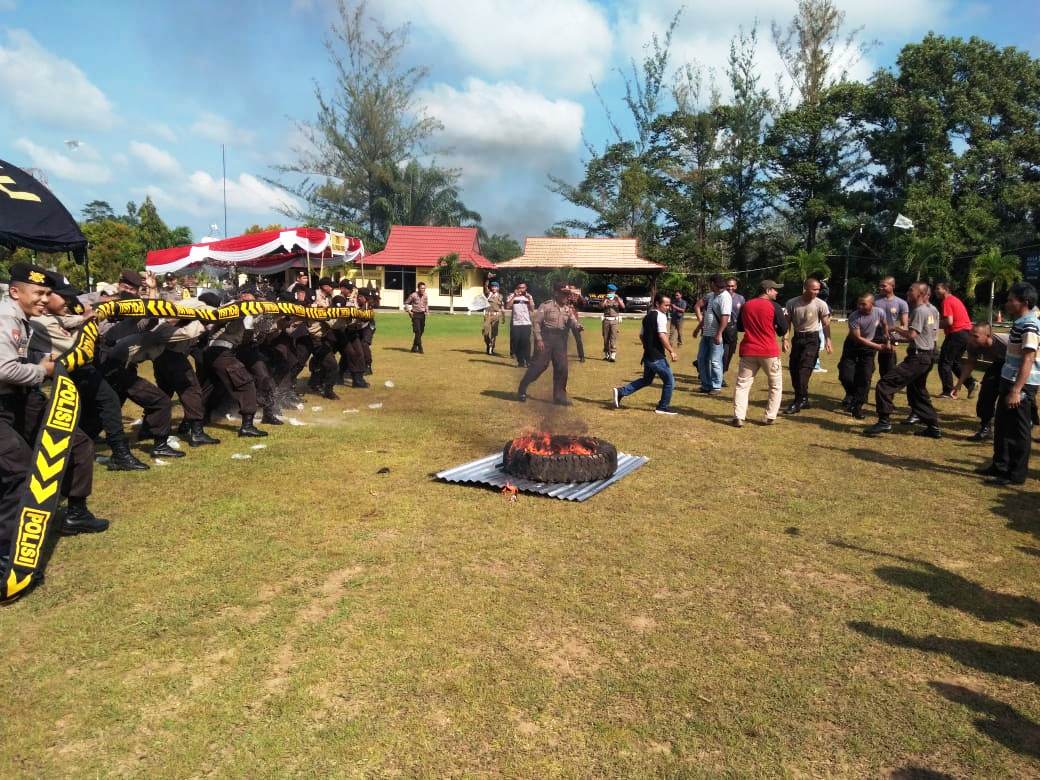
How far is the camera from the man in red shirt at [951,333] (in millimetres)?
10438

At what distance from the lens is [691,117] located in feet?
157

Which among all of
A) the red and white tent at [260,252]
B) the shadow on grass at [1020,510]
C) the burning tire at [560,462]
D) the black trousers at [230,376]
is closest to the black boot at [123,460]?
the black trousers at [230,376]

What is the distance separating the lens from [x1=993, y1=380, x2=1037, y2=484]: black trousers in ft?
22.6

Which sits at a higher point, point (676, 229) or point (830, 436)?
point (676, 229)

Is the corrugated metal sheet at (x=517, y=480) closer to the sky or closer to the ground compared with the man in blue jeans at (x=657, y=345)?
closer to the ground

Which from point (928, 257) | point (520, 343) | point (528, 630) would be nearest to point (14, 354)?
point (528, 630)

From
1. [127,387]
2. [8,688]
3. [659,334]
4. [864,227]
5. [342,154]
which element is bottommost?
[8,688]

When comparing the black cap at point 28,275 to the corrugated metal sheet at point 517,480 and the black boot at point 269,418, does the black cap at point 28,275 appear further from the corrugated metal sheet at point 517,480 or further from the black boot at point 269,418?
the black boot at point 269,418

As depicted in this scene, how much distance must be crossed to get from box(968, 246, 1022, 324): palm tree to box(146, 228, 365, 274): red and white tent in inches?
1077

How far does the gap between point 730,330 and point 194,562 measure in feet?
33.6

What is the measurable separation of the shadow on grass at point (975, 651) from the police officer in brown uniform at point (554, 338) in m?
6.57

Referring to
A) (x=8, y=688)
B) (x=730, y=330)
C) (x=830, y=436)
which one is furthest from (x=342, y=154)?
(x=8, y=688)

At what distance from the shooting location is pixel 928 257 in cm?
3416

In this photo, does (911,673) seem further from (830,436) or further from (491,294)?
(491,294)
